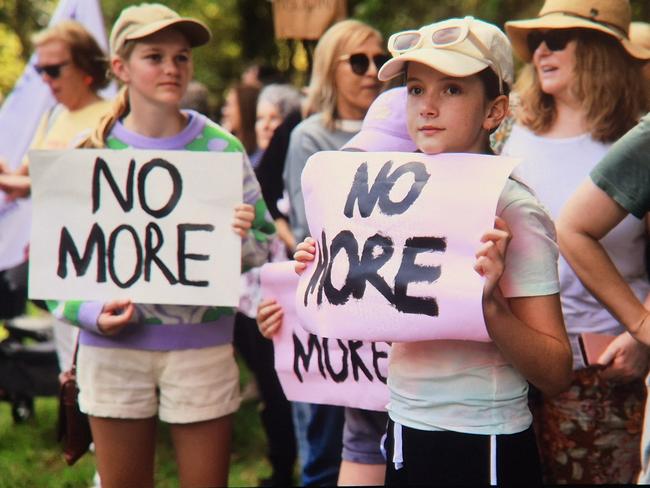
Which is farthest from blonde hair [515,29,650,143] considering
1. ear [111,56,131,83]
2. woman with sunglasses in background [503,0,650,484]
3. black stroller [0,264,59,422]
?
black stroller [0,264,59,422]

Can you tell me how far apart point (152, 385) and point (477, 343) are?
1.35m

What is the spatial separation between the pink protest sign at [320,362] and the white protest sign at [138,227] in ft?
0.54

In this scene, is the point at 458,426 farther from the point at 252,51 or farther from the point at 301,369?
the point at 252,51

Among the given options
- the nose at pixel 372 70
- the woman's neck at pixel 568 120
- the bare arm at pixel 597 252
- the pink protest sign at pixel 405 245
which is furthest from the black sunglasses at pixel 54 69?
the bare arm at pixel 597 252

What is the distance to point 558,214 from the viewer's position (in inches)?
136

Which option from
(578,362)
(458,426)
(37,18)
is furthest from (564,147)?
(37,18)

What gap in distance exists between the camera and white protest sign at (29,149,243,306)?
3.38 m

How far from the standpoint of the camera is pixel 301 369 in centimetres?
342

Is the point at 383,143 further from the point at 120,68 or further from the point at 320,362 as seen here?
the point at 120,68

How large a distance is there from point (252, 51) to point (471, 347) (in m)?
12.8

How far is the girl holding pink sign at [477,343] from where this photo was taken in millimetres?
2432

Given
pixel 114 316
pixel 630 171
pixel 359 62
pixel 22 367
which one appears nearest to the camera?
pixel 630 171

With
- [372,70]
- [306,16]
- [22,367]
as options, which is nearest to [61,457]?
[22,367]

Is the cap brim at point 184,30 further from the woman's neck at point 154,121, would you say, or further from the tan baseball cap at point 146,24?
the woman's neck at point 154,121
